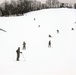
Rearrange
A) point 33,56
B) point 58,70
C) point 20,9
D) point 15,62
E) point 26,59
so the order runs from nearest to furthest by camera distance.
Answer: point 58,70 → point 15,62 → point 26,59 → point 33,56 → point 20,9

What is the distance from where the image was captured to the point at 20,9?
3435 inches

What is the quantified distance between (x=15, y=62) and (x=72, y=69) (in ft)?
13.8

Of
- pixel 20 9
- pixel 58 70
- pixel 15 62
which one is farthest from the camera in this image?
pixel 20 9

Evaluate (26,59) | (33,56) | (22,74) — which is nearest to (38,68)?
(22,74)

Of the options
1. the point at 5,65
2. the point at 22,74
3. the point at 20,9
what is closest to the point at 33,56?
the point at 5,65

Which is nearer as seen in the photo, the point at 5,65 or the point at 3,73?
the point at 3,73

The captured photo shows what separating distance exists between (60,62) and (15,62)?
10.7 ft

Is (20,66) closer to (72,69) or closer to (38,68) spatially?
(38,68)

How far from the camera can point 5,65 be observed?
591 inches

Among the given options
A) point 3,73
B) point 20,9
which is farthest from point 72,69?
point 20,9

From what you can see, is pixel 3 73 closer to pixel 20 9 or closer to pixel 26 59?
pixel 26 59

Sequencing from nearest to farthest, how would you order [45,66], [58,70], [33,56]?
[58,70], [45,66], [33,56]

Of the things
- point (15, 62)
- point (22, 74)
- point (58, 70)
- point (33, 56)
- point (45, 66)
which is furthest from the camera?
point (33, 56)

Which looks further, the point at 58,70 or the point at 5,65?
the point at 5,65
